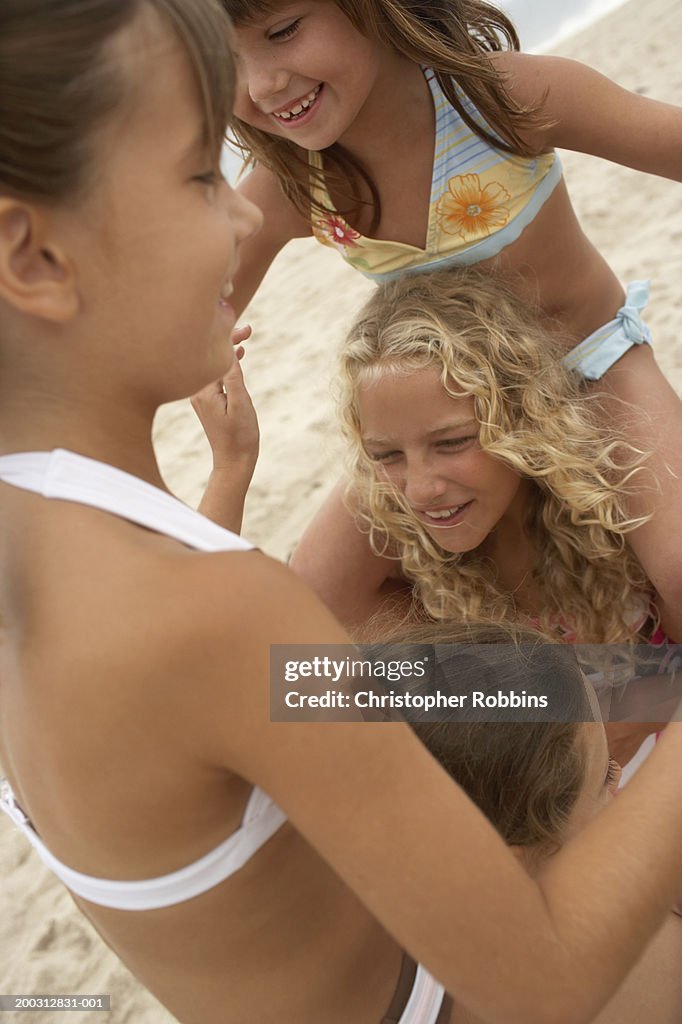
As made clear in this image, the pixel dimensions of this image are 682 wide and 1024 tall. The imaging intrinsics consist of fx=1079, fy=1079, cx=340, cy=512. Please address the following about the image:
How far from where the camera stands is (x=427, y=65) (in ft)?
6.40

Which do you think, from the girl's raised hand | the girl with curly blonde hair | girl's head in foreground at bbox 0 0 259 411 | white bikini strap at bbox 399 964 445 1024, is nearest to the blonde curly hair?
the girl with curly blonde hair

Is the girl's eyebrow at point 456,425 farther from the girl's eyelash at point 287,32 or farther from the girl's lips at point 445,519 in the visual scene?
the girl's eyelash at point 287,32

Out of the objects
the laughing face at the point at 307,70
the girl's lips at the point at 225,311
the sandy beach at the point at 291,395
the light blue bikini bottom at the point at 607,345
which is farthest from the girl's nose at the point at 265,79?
the girl's lips at the point at 225,311

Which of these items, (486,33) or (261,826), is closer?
(261,826)

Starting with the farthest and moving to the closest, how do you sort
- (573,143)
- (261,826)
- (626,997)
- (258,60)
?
(573,143) < (258,60) < (626,997) < (261,826)

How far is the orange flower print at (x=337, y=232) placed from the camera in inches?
84.3

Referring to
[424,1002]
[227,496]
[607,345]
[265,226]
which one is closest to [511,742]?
[424,1002]

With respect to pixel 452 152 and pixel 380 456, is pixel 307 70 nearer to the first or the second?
pixel 452 152

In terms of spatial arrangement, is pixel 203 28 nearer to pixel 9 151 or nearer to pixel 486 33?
pixel 9 151

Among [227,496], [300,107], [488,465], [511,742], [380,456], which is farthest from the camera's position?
[380,456]

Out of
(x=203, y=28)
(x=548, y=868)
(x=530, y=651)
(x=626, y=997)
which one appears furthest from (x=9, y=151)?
(x=626, y=997)

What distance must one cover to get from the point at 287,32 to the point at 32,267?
109cm

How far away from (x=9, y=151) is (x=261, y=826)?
657mm

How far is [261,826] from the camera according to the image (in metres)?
1.05
